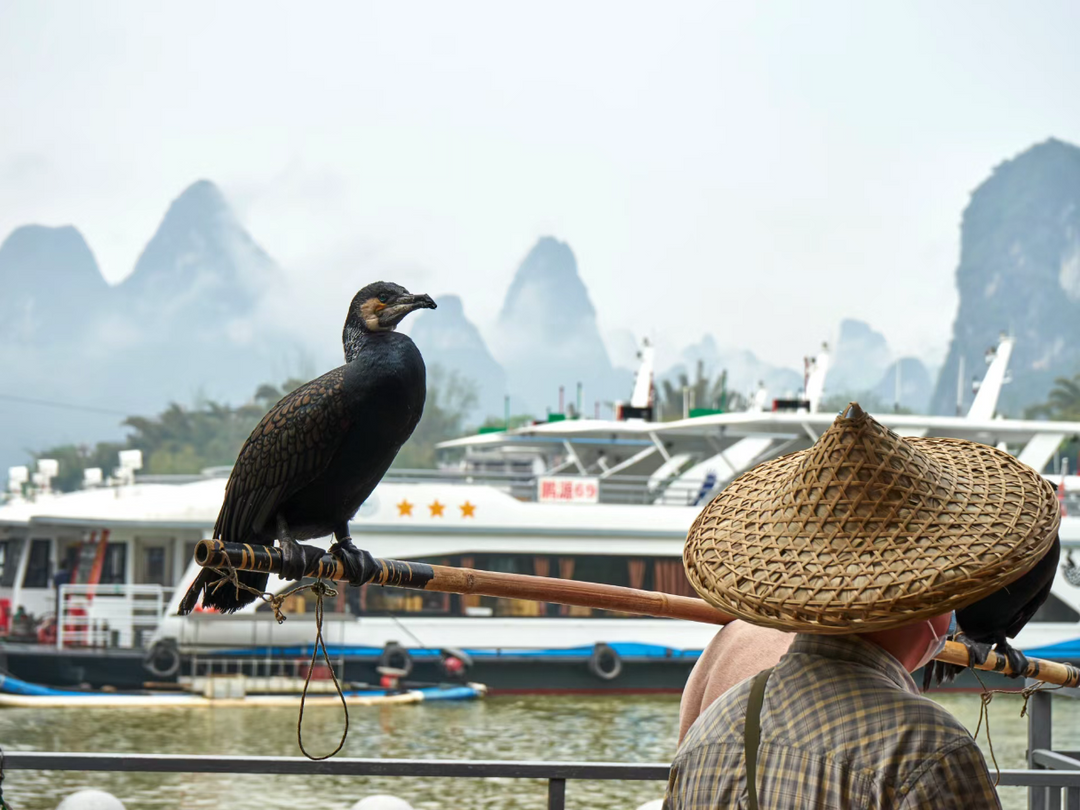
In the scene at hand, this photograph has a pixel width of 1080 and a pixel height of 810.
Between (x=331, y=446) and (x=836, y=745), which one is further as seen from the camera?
(x=331, y=446)

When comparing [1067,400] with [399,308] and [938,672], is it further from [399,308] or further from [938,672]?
[399,308]

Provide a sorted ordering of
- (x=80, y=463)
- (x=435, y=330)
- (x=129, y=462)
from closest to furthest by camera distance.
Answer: (x=129, y=462) → (x=80, y=463) → (x=435, y=330)

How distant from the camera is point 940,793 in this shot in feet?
4.00

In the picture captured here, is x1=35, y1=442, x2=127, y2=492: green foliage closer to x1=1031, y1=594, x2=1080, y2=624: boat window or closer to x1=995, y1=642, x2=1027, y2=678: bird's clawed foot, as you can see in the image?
x1=1031, y1=594, x2=1080, y2=624: boat window

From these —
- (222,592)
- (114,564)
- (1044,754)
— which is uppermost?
(222,592)

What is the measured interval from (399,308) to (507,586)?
42 centimetres

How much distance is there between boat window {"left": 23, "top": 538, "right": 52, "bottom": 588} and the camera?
15.6 metres

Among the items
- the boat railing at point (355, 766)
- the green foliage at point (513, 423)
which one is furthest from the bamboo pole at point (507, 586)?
the green foliage at point (513, 423)

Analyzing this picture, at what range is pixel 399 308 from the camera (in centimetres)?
191

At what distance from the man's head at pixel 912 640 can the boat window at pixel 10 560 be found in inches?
623

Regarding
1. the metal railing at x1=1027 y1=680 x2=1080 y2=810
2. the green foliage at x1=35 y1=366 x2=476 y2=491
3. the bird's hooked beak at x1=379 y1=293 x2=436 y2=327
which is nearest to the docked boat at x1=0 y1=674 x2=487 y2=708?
the metal railing at x1=1027 y1=680 x2=1080 y2=810

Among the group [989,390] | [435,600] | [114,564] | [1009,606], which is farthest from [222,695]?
[1009,606]

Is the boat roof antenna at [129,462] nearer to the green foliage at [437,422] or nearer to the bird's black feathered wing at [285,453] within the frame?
the bird's black feathered wing at [285,453]

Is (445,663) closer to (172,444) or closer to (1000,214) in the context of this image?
(172,444)
